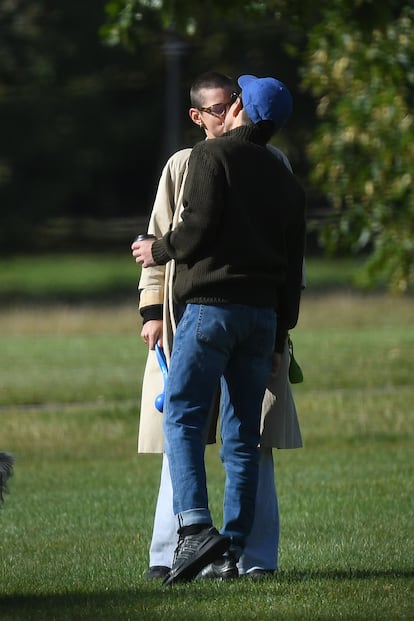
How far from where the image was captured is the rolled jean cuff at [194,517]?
5.42 metres

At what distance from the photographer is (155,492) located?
907 centimetres

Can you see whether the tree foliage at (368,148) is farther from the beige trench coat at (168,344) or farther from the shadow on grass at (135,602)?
the shadow on grass at (135,602)

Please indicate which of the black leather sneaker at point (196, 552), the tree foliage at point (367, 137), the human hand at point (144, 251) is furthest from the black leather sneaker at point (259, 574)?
the tree foliage at point (367, 137)

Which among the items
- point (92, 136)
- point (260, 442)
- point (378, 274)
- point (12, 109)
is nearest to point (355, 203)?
point (378, 274)

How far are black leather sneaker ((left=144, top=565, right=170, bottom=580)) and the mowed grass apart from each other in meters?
0.05

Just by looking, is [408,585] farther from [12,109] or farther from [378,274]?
[12,109]

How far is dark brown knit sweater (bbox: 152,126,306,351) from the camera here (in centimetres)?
534

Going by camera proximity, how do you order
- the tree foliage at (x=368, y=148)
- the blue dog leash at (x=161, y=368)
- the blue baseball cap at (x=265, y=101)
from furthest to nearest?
the tree foliage at (x=368, y=148) → the blue dog leash at (x=161, y=368) → the blue baseball cap at (x=265, y=101)

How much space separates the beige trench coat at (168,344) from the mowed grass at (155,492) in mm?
585

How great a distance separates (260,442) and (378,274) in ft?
31.1

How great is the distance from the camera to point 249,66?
138ft

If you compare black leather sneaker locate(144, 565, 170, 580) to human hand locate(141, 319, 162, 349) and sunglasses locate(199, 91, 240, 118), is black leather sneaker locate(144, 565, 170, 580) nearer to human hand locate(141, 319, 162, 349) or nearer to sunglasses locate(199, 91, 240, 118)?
human hand locate(141, 319, 162, 349)

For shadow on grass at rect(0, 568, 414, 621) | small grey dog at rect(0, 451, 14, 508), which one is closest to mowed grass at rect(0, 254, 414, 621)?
shadow on grass at rect(0, 568, 414, 621)

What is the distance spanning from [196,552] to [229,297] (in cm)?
98
